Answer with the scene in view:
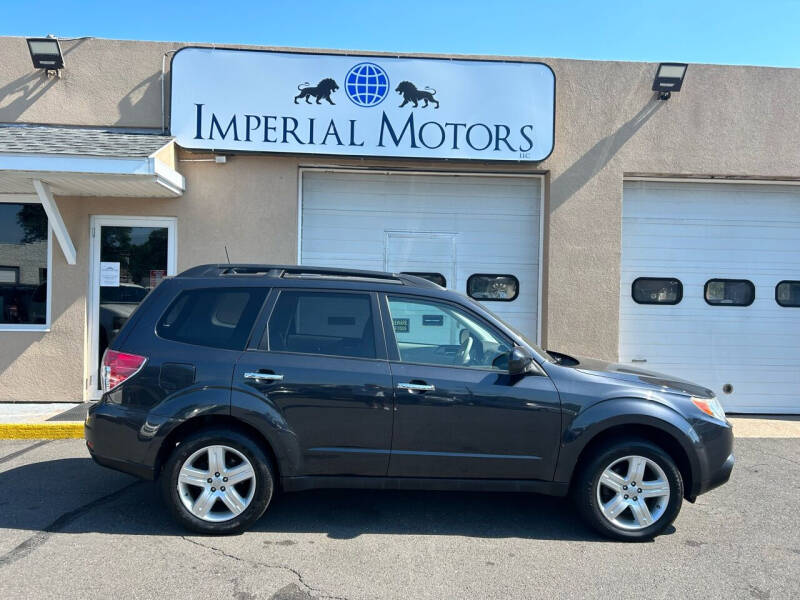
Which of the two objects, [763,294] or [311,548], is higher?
[763,294]

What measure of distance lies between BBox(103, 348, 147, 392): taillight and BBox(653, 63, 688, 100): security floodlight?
751 cm

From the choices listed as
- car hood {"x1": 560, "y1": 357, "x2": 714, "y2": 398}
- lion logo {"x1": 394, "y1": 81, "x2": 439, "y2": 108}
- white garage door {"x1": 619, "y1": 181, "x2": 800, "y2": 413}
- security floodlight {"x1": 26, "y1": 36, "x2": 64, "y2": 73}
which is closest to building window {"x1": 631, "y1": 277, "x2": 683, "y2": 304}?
white garage door {"x1": 619, "y1": 181, "x2": 800, "y2": 413}

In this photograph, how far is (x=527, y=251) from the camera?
8773mm

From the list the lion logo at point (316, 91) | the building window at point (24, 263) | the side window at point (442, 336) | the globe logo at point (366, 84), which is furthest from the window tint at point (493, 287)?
the building window at point (24, 263)

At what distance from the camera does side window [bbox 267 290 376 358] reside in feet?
14.4

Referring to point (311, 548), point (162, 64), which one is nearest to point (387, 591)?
point (311, 548)

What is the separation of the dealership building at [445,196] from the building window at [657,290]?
0.03m

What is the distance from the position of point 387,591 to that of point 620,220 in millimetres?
6433

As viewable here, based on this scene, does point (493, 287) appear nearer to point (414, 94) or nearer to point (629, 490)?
point (414, 94)

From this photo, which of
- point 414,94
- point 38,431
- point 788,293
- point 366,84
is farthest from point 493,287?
point 38,431

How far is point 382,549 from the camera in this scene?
414 centimetres

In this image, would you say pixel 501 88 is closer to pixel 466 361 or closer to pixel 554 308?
pixel 554 308

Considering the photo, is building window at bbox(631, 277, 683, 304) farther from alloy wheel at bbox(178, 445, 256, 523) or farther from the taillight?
the taillight

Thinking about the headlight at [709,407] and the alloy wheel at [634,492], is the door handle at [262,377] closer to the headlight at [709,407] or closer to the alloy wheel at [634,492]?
the alloy wheel at [634,492]
